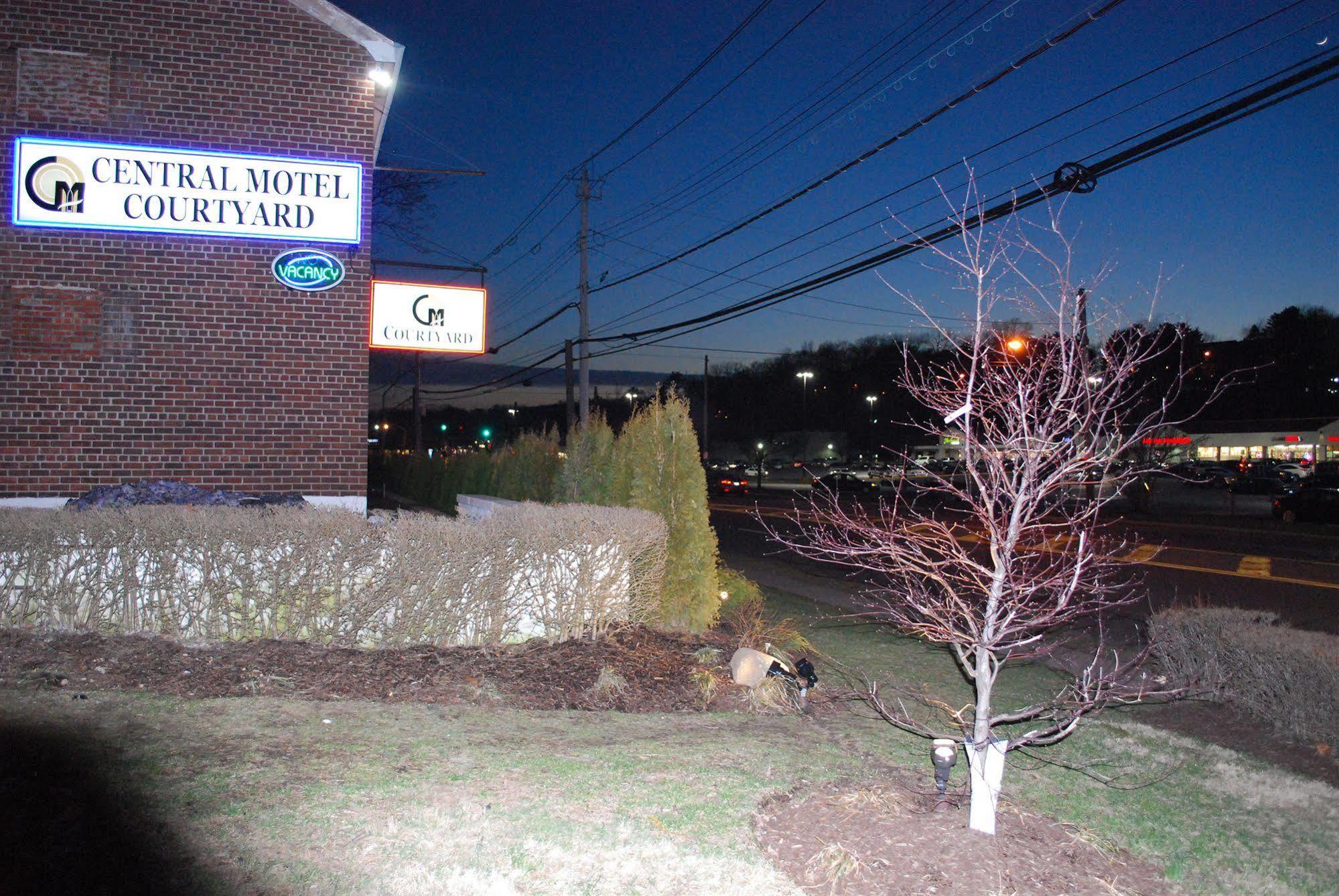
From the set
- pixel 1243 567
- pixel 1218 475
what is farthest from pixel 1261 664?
pixel 1218 475

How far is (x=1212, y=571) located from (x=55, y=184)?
58.1 feet

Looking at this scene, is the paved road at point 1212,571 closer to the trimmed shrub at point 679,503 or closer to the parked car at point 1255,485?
the trimmed shrub at point 679,503

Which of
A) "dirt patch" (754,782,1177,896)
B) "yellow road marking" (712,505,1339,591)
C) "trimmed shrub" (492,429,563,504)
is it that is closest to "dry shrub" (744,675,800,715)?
"dirt patch" (754,782,1177,896)

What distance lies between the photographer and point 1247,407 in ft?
240

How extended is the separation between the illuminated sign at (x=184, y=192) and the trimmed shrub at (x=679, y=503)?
13.8ft

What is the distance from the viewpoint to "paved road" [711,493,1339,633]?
42.1ft

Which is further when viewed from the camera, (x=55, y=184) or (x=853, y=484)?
(x=853, y=484)

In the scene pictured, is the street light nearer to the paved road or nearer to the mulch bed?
the paved road

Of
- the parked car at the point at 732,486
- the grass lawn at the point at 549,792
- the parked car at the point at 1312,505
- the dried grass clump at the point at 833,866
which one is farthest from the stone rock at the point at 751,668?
the parked car at the point at 732,486

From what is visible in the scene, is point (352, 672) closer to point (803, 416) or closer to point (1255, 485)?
point (1255, 485)

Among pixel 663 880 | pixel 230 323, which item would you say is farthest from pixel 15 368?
pixel 663 880

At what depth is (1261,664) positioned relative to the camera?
6.79 m

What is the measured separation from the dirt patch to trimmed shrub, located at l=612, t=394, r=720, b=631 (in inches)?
171

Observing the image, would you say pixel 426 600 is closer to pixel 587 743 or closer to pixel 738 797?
pixel 587 743
